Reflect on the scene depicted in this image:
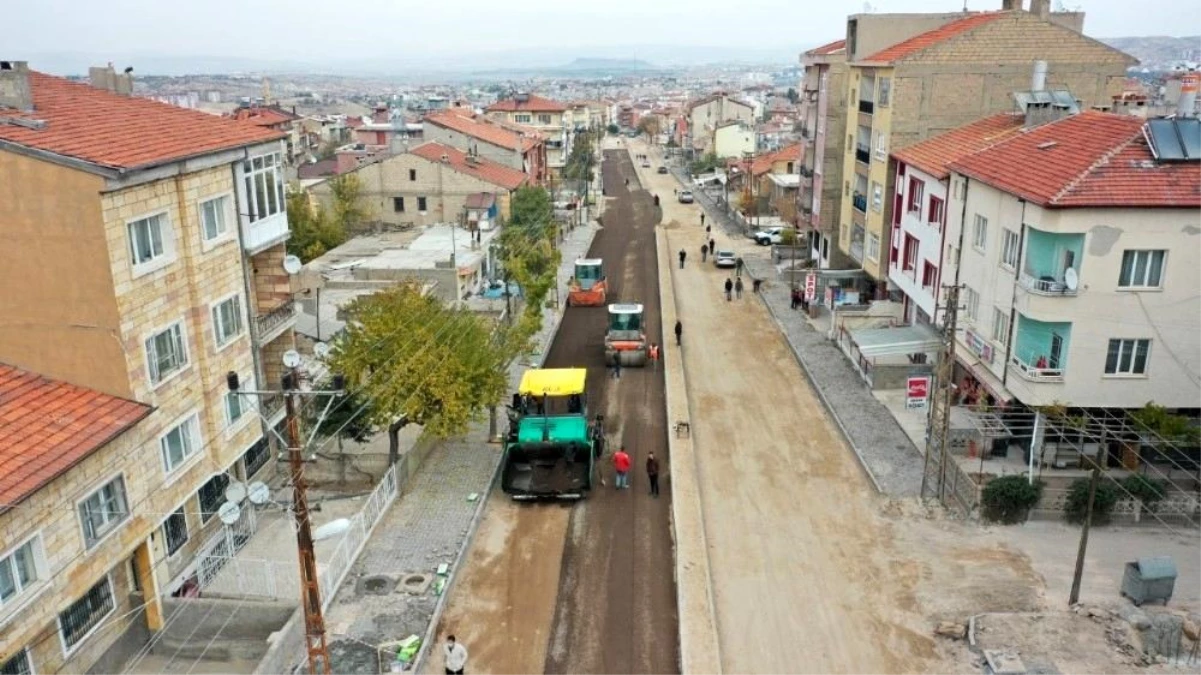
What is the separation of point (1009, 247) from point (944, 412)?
651cm

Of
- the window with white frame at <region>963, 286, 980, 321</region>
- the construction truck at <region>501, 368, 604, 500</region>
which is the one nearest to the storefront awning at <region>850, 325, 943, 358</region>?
the window with white frame at <region>963, 286, 980, 321</region>

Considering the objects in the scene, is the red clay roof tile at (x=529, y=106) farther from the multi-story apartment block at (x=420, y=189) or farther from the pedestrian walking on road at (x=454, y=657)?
the pedestrian walking on road at (x=454, y=657)

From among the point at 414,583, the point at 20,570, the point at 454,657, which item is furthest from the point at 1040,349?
the point at 20,570

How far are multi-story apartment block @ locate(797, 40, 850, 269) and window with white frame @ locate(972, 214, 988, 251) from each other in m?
19.6

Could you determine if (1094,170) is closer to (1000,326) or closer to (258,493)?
(1000,326)

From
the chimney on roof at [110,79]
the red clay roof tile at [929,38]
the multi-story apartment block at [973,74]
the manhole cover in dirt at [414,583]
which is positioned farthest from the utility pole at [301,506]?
the red clay roof tile at [929,38]

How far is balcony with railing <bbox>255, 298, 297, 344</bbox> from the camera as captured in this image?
2306 centimetres

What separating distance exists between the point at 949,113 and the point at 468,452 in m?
25.8

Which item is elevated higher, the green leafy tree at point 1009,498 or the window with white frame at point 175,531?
the window with white frame at point 175,531

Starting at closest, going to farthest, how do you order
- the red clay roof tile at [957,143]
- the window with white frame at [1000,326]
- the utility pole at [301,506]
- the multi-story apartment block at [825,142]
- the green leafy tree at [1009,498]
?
the utility pole at [301,506], the green leafy tree at [1009,498], the window with white frame at [1000,326], the red clay roof tile at [957,143], the multi-story apartment block at [825,142]

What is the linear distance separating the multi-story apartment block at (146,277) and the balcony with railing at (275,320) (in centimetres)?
6

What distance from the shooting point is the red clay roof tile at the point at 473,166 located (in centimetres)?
5631

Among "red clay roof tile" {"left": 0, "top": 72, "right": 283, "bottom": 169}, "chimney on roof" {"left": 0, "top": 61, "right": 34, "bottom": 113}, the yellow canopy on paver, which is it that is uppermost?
"chimney on roof" {"left": 0, "top": 61, "right": 34, "bottom": 113}

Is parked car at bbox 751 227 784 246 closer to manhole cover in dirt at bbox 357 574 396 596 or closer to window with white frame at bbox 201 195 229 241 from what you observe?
window with white frame at bbox 201 195 229 241
